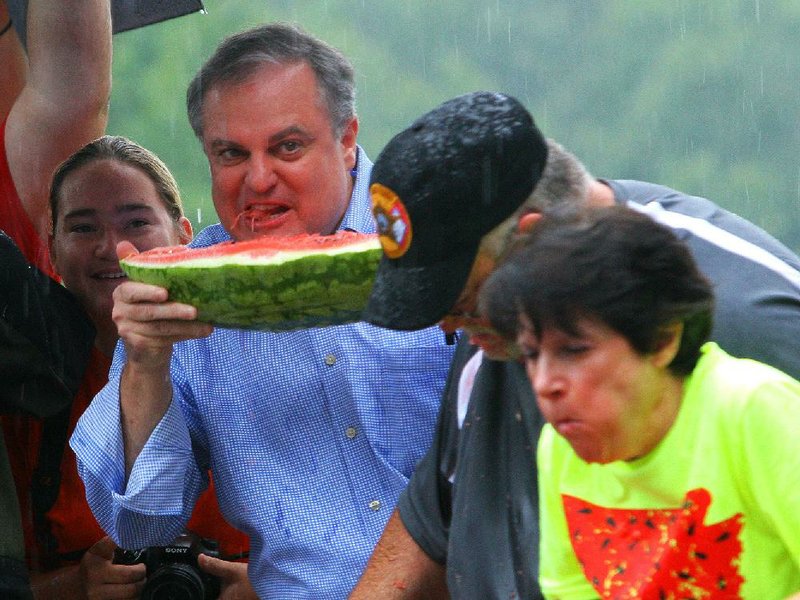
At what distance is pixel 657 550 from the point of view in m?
2.19

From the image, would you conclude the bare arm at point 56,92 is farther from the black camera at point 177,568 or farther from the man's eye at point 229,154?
the black camera at point 177,568

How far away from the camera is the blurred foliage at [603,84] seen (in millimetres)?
10562

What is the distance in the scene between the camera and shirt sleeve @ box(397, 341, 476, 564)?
3.10 m

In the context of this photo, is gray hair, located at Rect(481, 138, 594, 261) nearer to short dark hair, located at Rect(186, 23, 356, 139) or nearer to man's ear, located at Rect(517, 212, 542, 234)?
man's ear, located at Rect(517, 212, 542, 234)

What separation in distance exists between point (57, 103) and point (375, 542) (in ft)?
5.57

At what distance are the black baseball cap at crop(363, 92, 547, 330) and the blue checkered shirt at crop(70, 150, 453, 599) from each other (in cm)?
107

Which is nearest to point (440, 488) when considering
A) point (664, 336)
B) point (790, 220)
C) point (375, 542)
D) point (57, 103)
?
point (375, 542)

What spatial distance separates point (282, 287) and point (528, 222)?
73 cm

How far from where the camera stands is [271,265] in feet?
9.73

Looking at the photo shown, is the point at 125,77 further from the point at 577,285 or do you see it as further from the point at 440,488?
the point at 577,285

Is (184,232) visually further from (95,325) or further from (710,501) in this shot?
(710,501)

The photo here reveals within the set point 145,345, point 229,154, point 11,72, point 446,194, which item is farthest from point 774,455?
point 11,72

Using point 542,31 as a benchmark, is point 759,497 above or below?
above

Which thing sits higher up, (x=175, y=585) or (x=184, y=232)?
(x=184, y=232)
